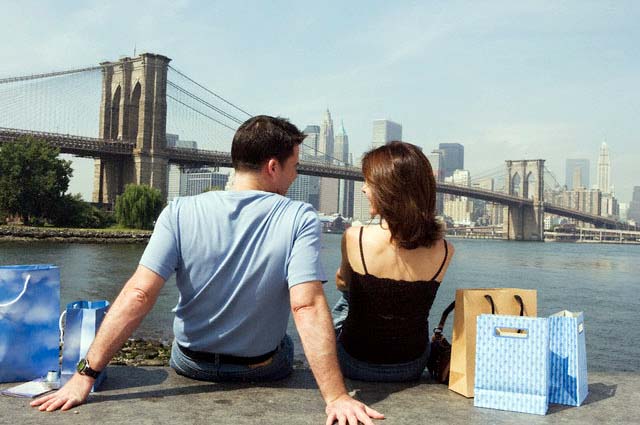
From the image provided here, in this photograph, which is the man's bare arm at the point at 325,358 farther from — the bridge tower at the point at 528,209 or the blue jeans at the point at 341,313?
the bridge tower at the point at 528,209

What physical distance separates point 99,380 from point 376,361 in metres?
0.90

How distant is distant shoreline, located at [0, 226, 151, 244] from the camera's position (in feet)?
83.3

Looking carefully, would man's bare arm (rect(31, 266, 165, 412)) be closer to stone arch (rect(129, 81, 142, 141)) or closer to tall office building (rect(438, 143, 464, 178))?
stone arch (rect(129, 81, 142, 141))

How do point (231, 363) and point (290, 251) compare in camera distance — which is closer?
point (290, 251)

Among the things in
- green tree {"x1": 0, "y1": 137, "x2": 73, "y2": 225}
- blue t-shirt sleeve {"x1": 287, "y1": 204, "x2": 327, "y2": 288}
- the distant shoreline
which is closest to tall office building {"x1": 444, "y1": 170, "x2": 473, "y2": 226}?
the distant shoreline

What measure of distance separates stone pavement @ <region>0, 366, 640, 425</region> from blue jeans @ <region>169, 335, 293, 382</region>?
29 millimetres

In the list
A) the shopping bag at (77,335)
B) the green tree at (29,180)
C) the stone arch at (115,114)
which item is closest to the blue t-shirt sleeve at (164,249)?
the shopping bag at (77,335)

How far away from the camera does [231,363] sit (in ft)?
6.83

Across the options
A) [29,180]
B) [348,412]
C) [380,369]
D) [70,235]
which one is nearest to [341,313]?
[380,369]

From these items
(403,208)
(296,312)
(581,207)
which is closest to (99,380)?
(296,312)

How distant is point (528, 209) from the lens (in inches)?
2402

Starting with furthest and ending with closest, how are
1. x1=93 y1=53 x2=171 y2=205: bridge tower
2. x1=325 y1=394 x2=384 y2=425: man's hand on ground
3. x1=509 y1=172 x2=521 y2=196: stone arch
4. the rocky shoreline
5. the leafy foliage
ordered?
x1=509 y1=172 x2=521 y2=196: stone arch < x1=93 y1=53 x2=171 y2=205: bridge tower < the leafy foliage < the rocky shoreline < x1=325 y1=394 x2=384 y2=425: man's hand on ground

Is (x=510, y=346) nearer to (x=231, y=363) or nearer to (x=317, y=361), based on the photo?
(x=317, y=361)

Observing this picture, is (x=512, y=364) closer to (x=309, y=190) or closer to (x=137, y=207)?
(x=137, y=207)
